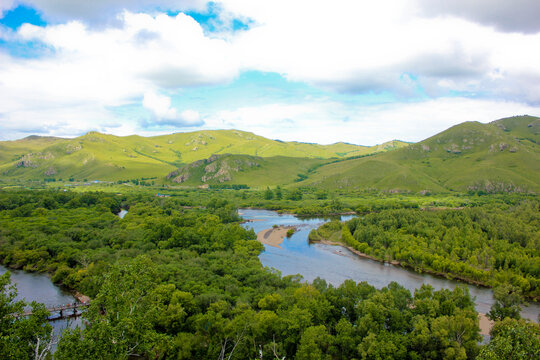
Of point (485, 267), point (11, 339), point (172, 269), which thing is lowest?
point (485, 267)

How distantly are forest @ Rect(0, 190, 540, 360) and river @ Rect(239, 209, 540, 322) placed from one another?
464 centimetres

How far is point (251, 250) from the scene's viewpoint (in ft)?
288

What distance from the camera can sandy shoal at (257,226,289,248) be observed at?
10732 cm

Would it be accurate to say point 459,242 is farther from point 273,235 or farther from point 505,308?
point 273,235

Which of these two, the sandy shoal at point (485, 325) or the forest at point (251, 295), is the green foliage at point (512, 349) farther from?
the sandy shoal at point (485, 325)

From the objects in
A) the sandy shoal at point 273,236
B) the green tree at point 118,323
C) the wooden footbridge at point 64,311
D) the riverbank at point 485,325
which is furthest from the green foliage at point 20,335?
the sandy shoal at point 273,236

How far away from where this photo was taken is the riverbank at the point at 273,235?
107m

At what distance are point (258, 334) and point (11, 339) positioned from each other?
26756 mm

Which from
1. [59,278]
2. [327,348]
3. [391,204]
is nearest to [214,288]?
[327,348]

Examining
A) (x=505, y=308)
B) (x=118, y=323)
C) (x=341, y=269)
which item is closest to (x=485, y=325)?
(x=505, y=308)

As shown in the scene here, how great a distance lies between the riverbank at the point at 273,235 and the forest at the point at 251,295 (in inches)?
361

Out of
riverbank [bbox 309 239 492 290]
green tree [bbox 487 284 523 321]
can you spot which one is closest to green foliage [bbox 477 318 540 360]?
green tree [bbox 487 284 523 321]

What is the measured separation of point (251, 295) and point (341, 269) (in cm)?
3604

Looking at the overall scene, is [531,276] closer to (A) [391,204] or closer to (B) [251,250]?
(B) [251,250]
